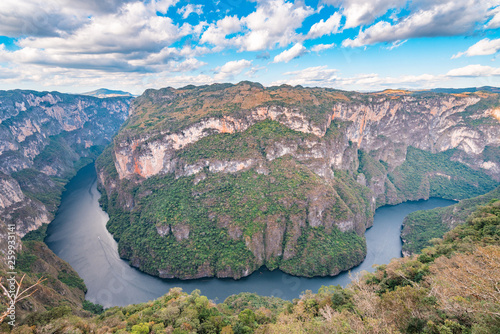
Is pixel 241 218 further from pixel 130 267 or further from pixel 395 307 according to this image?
pixel 395 307

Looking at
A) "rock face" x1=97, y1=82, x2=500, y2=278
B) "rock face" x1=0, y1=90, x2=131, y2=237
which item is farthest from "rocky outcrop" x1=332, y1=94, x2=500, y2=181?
"rock face" x1=0, y1=90, x2=131, y2=237

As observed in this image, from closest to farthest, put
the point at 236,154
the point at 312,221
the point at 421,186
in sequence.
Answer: the point at 312,221 < the point at 236,154 < the point at 421,186

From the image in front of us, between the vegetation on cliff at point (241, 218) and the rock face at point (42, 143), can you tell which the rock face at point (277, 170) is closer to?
the vegetation on cliff at point (241, 218)

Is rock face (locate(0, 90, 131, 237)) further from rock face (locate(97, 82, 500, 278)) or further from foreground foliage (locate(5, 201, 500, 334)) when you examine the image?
foreground foliage (locate(5, 201, 500, 334))

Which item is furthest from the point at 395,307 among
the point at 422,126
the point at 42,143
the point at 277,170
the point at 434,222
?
the point at 42,143

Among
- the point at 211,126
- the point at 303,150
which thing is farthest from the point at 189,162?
the point at 303,150

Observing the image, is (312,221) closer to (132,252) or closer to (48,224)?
(132,252)

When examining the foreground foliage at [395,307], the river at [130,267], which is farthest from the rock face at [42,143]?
the foreground foliage at [395,307]
